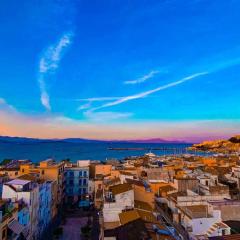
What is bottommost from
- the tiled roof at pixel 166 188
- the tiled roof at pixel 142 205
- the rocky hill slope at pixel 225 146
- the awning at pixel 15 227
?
the awning at pixel 15 227

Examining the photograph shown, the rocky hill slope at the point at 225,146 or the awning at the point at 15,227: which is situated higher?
the rocky hill slope at the point at 225,146

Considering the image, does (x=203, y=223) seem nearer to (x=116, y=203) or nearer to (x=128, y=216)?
(x=128, y=216)

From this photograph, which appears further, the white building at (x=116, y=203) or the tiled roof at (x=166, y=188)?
the tiled roof at (x=166, y=188)

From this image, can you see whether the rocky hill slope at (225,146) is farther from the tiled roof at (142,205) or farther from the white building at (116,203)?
the white building at (116,203)

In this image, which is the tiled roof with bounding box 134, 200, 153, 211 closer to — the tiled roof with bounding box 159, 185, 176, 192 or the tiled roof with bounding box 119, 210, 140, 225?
the tiled roof with bounding box 119, 210, 140, 225

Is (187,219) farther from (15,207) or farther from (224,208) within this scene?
(15,207)

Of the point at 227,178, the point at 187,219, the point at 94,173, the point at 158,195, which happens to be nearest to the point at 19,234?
the point at 187,219

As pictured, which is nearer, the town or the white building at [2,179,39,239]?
the town

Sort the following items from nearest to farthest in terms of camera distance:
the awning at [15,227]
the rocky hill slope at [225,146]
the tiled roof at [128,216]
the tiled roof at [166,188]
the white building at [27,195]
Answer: the tiled roof at [128,216]
the awning at [15,227]
the white building at [27,195]
the tiled roof at [166,188]
the rocky hill slope at [225,146]

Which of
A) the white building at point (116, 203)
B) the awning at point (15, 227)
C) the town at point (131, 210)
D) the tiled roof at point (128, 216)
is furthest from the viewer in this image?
the white building at point (116, 203)

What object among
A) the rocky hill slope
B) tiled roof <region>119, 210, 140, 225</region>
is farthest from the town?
the rocky hill slope

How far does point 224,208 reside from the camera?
→ 28.2 m

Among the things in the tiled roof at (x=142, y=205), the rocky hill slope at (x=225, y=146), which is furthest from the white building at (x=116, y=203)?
A: the rocky hill slope at (x=225, y=146)

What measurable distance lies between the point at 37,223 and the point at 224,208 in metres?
22.4
